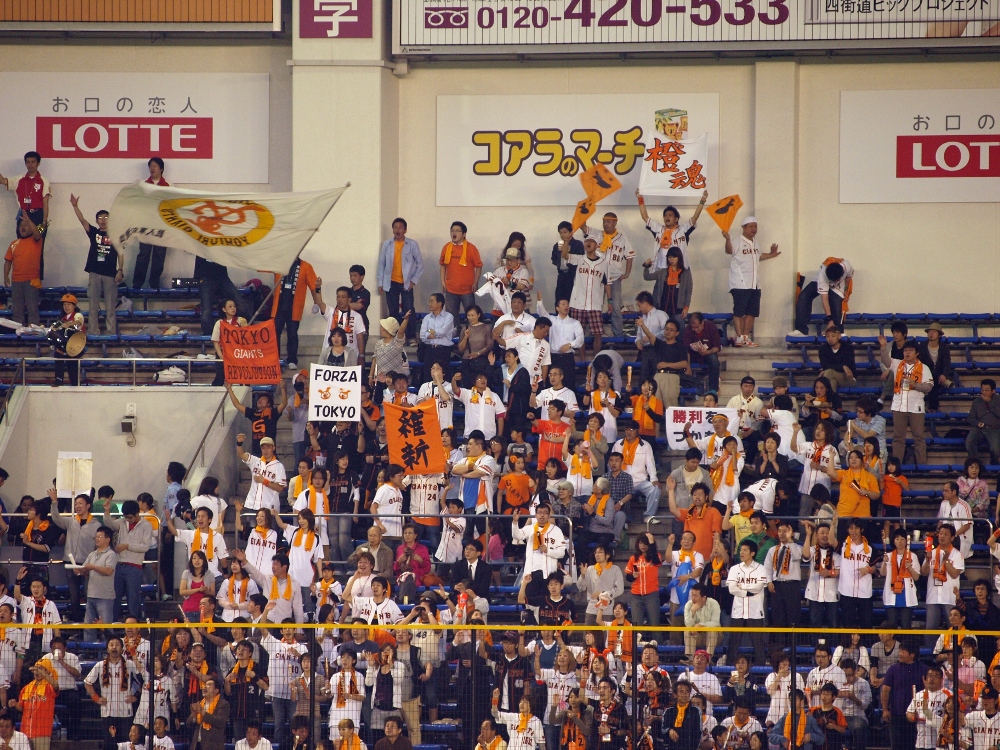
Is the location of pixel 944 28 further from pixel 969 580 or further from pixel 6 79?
pixel 6 79

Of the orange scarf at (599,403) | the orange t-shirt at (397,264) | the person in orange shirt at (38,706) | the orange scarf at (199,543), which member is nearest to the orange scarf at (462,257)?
the orange t-shirt at (397,264)

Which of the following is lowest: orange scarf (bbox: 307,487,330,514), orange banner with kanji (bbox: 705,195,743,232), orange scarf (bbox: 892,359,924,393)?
orange scarf (bbox: 307,487,330,514)

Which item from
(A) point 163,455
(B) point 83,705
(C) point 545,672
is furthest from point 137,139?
(C) point 545,672

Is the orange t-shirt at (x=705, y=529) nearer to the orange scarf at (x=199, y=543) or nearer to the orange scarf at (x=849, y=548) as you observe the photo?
the orange scarf at (x=849, y=548)

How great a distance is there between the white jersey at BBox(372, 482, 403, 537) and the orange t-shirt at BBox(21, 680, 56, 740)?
168 inches

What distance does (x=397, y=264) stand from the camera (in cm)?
2100

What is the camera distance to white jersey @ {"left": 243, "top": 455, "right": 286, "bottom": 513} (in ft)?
56.5

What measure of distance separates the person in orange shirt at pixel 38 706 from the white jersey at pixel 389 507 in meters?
4.22

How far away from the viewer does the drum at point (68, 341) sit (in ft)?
65.2

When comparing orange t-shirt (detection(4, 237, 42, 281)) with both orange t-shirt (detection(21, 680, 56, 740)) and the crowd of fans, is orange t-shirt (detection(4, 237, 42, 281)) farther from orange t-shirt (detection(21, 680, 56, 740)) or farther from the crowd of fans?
orange t-shirt (detection(21, 680, 56, 740))

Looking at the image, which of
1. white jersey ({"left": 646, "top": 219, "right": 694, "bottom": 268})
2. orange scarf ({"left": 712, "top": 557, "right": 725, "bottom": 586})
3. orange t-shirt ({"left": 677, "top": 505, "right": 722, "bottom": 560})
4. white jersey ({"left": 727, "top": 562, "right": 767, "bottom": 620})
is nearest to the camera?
white jersey ({"left": 727, "top": 562, "right": 767, "bottom": 620})

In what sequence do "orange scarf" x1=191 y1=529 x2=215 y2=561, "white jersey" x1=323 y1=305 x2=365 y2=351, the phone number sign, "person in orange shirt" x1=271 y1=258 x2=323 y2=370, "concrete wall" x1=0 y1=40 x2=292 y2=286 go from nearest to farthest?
"orange scarf" x1=191 y1=529 x2=215 y2=561 < "white jersey" x1=323 y1=305 x2=365 y2=351 < "person in orange shirt" x1=271 y1=258 x2=323 y2=370 < the phone number sign < "concrete wall" x1=0 y1=40 x2=292 y2=286

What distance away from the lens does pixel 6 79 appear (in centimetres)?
2286

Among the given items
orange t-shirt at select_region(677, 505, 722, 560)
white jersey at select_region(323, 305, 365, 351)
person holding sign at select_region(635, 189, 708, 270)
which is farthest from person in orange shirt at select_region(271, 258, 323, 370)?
orange t-shirt at select_region(677, 505, 722, 560)
